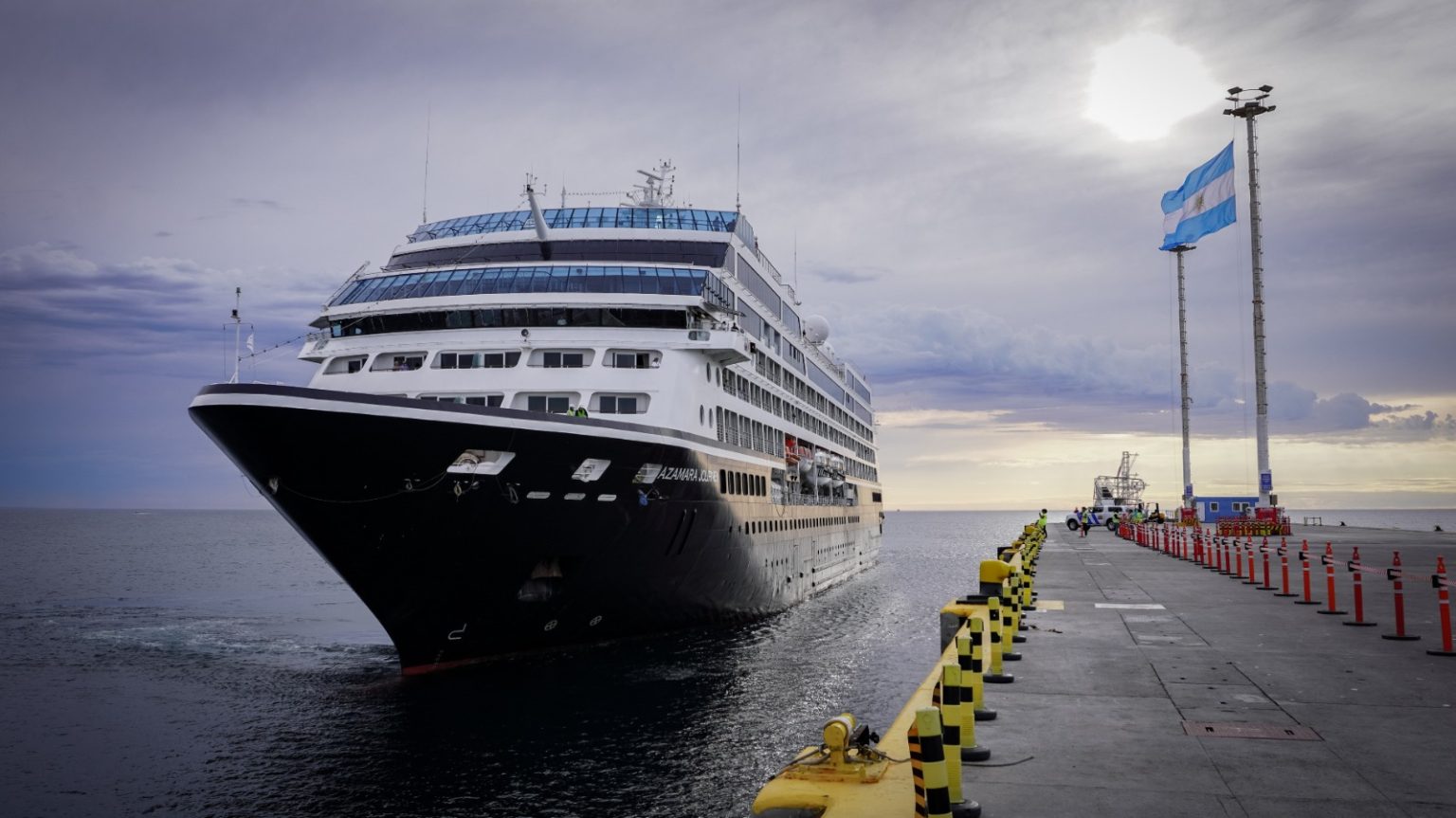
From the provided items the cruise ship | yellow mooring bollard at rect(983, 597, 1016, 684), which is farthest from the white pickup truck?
yellow mooring bollard at rect(983, 597, 1016, 684)

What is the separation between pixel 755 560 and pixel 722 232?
10737mm

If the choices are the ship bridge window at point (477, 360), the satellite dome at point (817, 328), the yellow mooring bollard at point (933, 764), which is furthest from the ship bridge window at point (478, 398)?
the satellite dome at point (817, 328)

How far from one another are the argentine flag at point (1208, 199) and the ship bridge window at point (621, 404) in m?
36.9

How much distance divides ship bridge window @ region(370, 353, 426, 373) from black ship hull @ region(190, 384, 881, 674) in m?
6.12

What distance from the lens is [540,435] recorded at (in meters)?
18.5

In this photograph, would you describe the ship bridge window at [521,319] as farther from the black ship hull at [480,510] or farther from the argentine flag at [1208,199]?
the argentine flag at [1208,199]

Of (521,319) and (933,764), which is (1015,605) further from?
(521,319)

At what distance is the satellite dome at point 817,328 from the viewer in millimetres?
54312

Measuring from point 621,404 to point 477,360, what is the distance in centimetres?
365

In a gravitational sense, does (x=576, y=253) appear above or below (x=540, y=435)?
above

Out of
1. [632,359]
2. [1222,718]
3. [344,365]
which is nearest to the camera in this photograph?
[1222,718]

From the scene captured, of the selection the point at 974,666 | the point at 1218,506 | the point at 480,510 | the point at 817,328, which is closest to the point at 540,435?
the point at 480,510

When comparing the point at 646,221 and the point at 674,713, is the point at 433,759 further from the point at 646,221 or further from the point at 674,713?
the point at 646,221

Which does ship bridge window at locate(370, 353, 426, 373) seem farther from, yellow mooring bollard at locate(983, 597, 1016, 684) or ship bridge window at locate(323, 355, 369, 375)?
yellow mooring bollard at locate(983, 597, 1016, 684)
